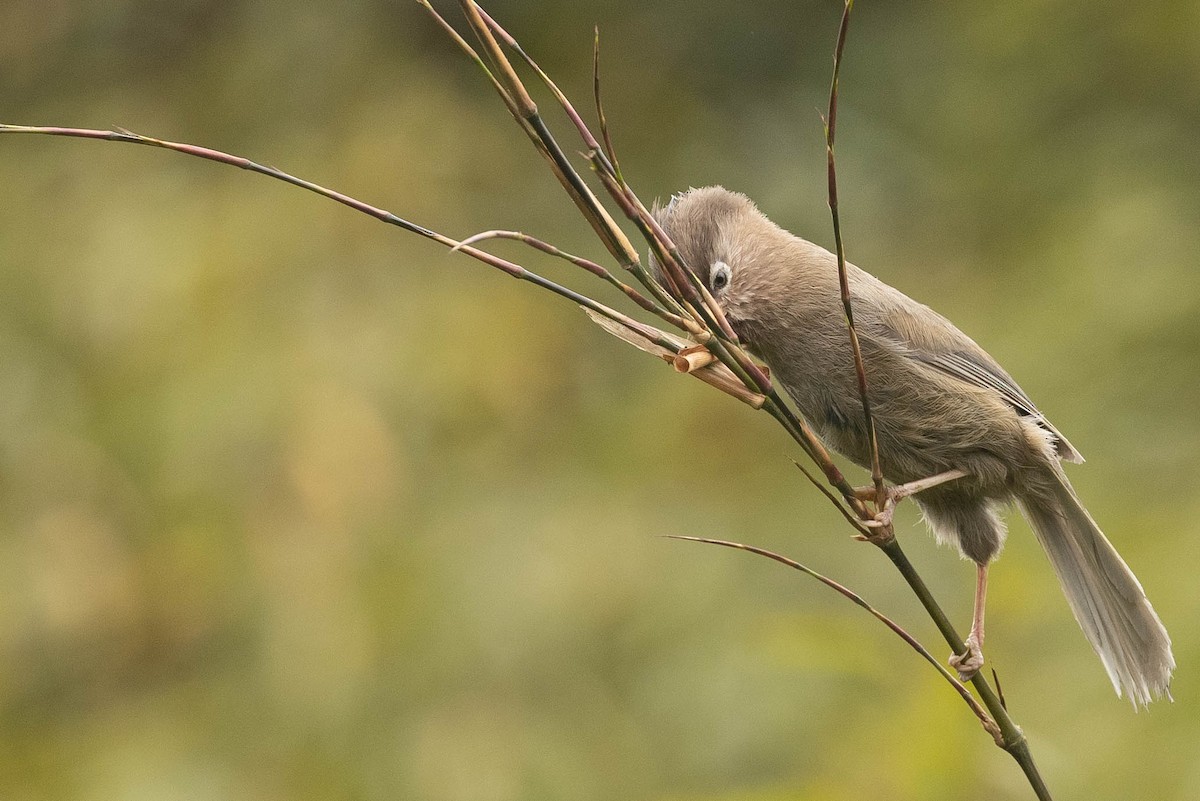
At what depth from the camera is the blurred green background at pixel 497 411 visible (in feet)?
17.8

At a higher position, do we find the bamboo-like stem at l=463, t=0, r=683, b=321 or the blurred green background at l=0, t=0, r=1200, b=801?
the blurred green background at l=0, t=0, r=1200, b=801

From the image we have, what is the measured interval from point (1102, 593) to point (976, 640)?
0.49 m

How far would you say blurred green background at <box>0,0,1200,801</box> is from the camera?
5.43m

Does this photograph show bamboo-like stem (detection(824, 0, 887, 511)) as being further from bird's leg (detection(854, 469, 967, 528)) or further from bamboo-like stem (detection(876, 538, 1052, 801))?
bamboo-like stem (detection(876, 538, 1052, 801))

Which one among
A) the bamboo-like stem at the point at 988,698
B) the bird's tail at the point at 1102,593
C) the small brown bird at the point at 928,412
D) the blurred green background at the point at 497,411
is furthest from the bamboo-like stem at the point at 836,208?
the blurred green background at the point at 497,411

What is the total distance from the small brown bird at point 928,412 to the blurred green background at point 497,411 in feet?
1.04

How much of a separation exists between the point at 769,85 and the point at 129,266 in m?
4.20

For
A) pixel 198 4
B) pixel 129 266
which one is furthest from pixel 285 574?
pixel 198 4

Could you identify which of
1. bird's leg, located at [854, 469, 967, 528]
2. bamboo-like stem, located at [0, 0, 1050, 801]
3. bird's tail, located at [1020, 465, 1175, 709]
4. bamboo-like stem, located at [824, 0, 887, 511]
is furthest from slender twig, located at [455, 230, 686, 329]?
bird's tail, located at [1020, 465, 1175, 709]

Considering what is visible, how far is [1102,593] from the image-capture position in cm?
366

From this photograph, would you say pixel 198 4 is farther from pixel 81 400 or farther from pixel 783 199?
pixel 783 199

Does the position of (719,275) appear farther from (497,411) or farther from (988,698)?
(497,411)

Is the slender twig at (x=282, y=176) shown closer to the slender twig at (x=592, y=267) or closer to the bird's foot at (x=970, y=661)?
the slender twig at (x=592, y=267)

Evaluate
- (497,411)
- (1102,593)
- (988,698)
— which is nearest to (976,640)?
(1102,593)
